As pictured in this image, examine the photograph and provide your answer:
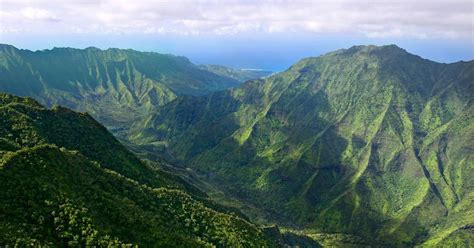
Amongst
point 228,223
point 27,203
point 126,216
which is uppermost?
point 27,203

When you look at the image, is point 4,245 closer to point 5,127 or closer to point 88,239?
point 88,239

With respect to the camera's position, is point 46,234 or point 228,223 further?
point 228,223

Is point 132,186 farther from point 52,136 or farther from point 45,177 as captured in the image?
point 52,136

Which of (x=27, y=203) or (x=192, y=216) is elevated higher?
(x=27, y=203)

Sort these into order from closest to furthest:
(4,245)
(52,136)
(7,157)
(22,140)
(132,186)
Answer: (4,245), (7,157), (132,186), (22,140), (52,136)

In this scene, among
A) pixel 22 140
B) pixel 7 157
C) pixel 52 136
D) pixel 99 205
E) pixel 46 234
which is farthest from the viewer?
pixel 52 136

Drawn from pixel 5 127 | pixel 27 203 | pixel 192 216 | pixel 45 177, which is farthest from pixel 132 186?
pixel 5 127

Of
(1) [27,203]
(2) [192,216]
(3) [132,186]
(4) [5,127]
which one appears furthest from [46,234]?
(4) [5,127]
